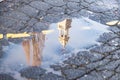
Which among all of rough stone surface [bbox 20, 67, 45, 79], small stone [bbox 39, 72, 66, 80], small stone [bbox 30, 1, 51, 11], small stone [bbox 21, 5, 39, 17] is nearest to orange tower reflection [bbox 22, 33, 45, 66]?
rough stone surface [bbox 20, 67, 45, 79]

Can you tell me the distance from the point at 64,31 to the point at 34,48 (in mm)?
792

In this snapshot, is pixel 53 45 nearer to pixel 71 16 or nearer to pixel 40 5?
pixel 71 16

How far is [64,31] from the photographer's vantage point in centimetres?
513

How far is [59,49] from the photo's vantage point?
15.4 feet

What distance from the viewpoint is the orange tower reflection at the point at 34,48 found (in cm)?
439

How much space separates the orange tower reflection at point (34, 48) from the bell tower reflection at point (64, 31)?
35 cm

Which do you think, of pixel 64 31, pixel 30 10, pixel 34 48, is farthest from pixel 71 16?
pixel 34 48

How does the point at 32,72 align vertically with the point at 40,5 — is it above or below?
below

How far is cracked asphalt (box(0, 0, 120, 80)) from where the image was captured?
13.7ft

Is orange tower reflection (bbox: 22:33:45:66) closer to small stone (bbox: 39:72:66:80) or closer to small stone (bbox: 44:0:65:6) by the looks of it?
small stone (bbox: 39:72:66:80)

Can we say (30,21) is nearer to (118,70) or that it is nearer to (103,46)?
(103,46)

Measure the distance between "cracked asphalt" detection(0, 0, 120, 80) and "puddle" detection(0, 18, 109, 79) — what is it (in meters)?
0.15

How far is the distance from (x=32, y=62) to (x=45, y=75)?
38 cm

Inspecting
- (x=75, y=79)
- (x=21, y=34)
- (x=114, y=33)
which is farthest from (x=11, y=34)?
(x=114, y=33)
